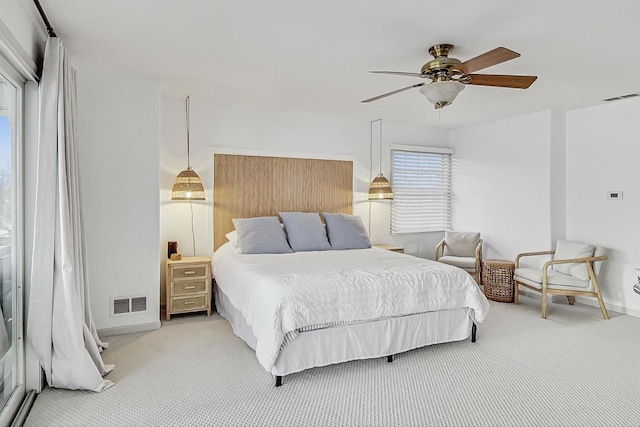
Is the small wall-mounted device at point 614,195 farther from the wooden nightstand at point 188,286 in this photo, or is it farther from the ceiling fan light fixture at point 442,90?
the wooden nightstand at point 188,286

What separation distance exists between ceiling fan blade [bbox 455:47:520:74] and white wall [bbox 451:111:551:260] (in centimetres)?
295

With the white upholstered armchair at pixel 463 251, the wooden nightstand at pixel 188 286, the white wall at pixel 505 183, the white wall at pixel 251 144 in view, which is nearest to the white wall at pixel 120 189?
the wooden nightstand at pixel 188 286

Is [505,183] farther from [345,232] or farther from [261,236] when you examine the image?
[261,236]

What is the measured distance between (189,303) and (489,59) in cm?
357

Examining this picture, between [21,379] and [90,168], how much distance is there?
1837mm

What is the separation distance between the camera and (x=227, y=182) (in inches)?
193

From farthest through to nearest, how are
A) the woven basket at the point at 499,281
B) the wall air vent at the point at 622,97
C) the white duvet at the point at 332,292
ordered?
the woven basket at the point at 499,281 → the wall air vent at the point at 622,97 → the white duvet at the point at 332,292

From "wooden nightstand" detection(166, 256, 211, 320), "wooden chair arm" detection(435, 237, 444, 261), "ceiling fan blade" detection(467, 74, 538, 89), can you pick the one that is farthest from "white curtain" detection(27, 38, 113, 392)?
"wooden chair arm" detection(435, 237, 444, 261)

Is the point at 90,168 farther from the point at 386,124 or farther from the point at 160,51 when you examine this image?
the point at 386,124

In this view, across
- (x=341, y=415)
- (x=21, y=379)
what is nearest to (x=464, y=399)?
(x=341, y=415)

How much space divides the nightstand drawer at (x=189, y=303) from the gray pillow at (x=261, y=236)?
68cm

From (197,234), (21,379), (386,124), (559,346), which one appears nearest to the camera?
(21,379)

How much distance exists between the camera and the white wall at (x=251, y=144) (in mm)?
4621

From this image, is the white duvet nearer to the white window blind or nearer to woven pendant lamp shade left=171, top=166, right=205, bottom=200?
woven pendant lamp shade left=171, top=166, right=205, bottom=200
